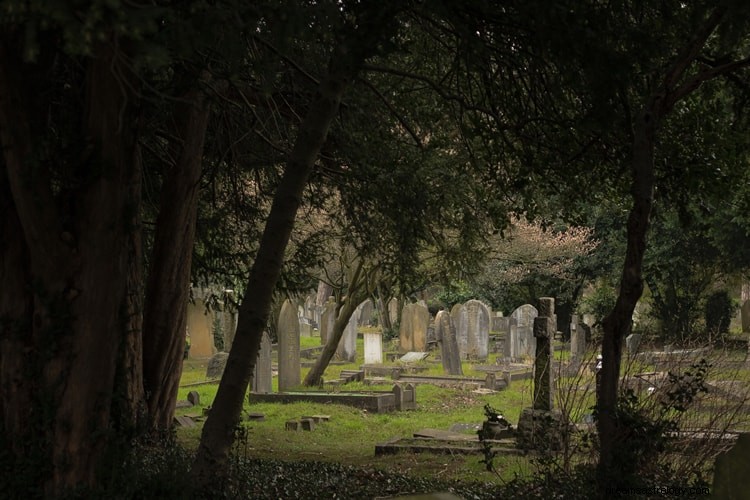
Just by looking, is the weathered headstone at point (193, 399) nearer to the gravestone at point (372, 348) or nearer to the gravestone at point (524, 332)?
the gravestone at point (372, 348)

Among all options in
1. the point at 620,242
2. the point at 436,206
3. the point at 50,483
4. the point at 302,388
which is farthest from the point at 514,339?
the point at 50,483

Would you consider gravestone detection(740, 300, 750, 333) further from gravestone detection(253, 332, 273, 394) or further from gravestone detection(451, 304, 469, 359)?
gravestone detection(253, 332, 273, 394)

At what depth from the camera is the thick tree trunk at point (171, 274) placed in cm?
877

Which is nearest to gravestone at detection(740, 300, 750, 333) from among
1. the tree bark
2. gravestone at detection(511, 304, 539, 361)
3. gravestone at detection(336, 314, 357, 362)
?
gravestone at detection(511, 304, 539, 361)

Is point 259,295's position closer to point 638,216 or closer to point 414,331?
point 638,216

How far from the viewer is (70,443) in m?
6.09

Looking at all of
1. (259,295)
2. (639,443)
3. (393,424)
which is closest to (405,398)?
(393,424)

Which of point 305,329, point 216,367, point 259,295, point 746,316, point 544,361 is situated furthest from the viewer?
point 305,329

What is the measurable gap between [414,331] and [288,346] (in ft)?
32.4

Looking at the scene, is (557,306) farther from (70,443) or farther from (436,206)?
(70,443)

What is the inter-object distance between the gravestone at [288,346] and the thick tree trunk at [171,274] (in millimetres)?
9925

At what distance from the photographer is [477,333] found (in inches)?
1080

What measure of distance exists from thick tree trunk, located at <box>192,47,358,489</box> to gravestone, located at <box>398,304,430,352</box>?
71.2 ft

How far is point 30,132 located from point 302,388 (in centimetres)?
1382
